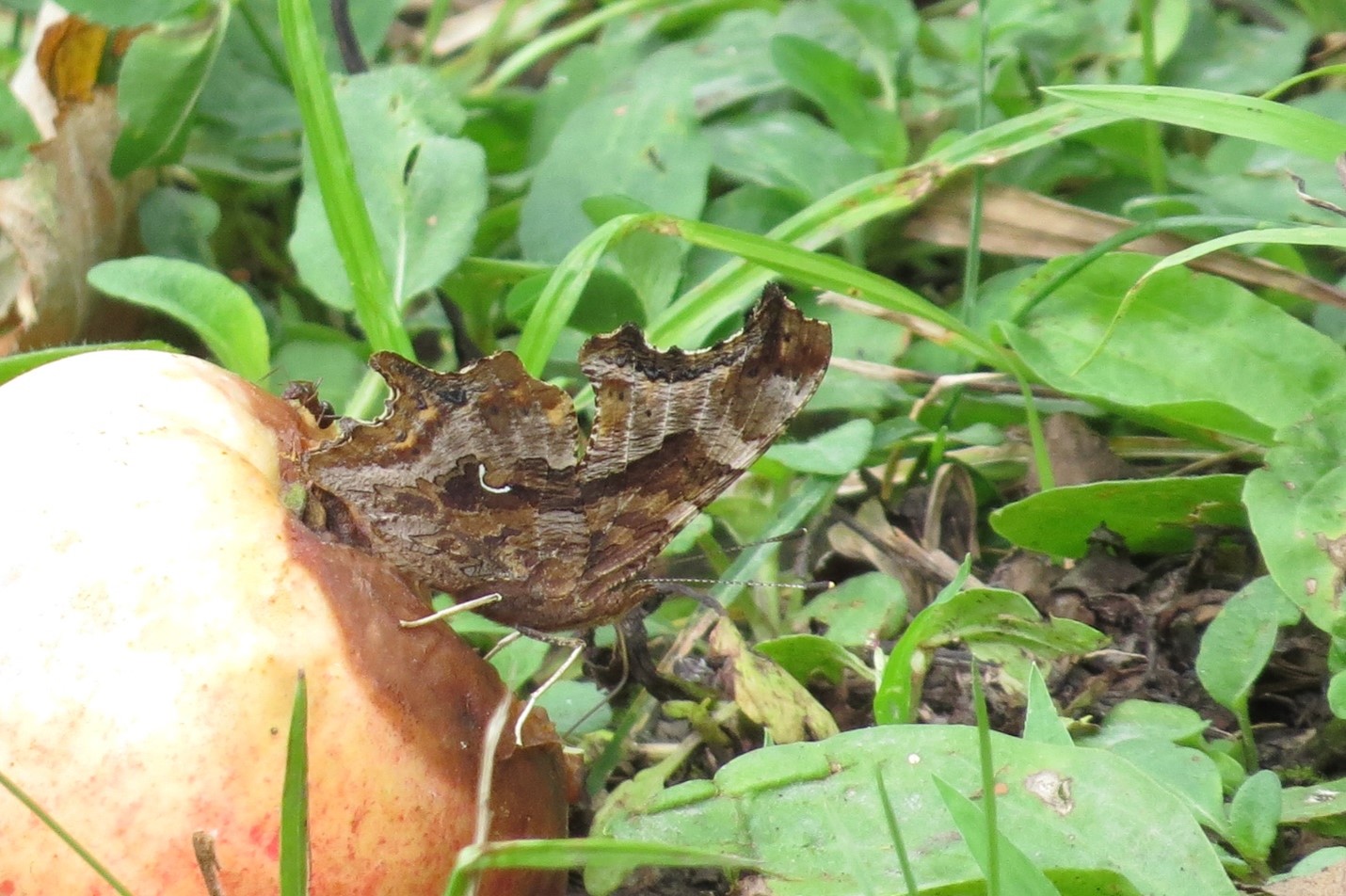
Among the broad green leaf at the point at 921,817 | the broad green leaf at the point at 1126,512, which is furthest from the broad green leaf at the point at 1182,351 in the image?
the broad green leaf at the point at 921,817

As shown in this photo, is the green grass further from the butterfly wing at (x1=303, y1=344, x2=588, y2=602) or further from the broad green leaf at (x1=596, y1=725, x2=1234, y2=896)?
the butterfly wing at (x1=303, y1=344, x2=588, y2=602)

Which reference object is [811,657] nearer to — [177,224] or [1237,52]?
[177,224]

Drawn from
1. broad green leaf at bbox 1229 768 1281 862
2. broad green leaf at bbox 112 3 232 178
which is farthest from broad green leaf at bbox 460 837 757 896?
broad green leaf at bbox 112 3 232 178

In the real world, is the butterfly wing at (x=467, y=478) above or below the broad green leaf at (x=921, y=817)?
above

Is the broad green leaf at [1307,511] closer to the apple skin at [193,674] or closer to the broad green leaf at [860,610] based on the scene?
the broad green leaf at [860,610]

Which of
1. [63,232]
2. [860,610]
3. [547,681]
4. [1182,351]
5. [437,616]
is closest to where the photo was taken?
[437,616]

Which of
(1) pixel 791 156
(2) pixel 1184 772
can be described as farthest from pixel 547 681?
(1) pixel 791 156

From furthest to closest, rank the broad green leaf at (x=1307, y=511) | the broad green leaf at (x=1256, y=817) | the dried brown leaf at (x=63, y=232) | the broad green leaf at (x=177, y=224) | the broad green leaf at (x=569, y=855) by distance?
the broad green leaf at (x=177, y=224) → the dried brown leaf at (x=63, y=232) → the broad green leaf at (x=1307, y=511) → the broad green leaf at (x=1256, y=817) → the broad green leaf at (x=569, y=855)
